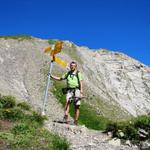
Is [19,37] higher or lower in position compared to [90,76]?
higher

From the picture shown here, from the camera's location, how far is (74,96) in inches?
857

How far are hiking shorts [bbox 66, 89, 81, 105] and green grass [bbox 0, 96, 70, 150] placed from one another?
8.51ft

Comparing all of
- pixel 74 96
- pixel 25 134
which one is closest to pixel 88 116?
pixel 74 96

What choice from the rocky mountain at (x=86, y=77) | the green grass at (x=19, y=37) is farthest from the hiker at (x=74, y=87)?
the green grass at (x=19, y=37)

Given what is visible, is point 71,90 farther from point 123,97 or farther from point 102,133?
point 123,97

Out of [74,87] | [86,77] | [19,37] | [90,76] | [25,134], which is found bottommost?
[25,134]

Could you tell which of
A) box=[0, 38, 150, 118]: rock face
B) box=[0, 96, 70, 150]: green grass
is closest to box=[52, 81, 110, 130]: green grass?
box=[0, 38, 150, 118]: rock face

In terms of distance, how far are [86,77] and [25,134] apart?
5986cm

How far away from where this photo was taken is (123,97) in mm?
84375

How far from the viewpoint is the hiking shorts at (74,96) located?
21.6 meters

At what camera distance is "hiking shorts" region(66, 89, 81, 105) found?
70.9ft

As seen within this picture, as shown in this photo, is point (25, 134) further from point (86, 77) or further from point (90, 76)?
point (90, 76)

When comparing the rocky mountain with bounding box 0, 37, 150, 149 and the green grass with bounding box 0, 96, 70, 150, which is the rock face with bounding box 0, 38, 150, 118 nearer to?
the rocky mountain with bounding box 0, 37, 150, 149

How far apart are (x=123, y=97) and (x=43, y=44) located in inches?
706
